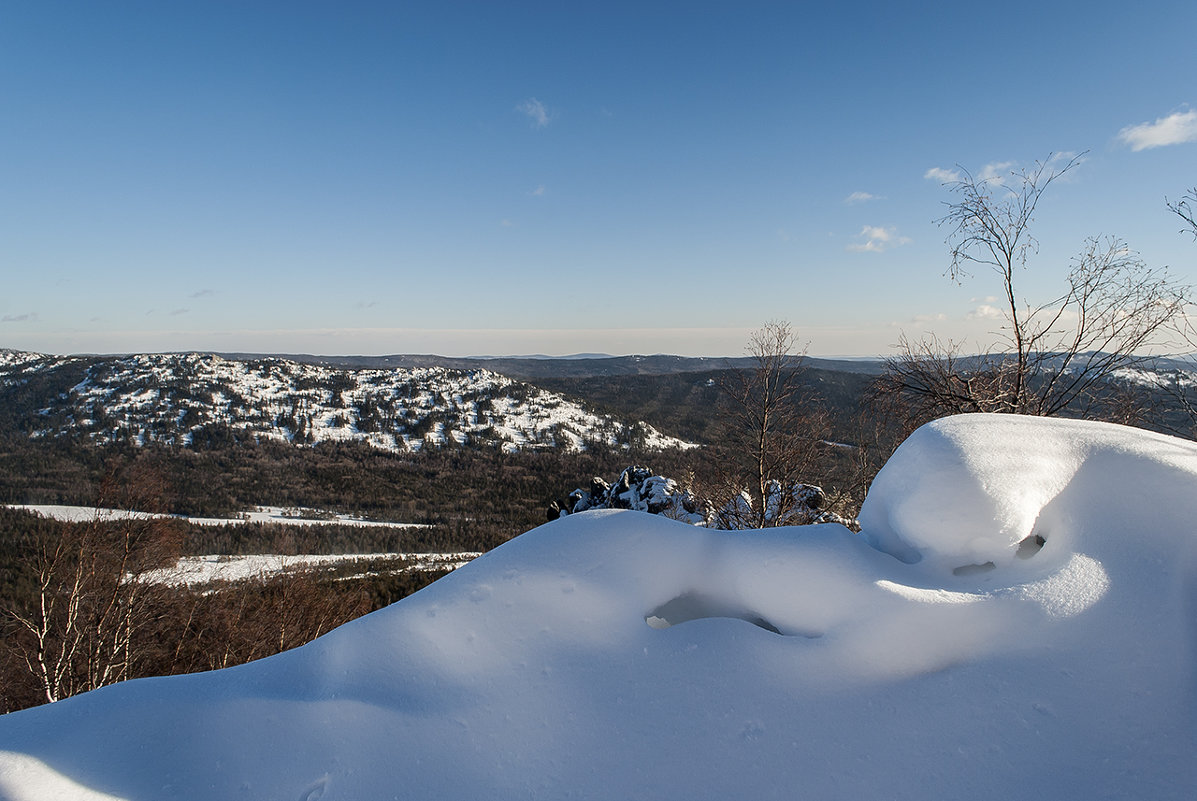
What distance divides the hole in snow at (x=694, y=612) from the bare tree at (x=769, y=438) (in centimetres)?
1240

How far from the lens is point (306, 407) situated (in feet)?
497

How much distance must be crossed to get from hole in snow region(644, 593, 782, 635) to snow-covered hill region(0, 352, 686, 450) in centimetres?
12195

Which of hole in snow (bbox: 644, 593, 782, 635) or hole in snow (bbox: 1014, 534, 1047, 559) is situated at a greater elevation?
hole in snow (bbox: 1014, 534, 1047, 559)

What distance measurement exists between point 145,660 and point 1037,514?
2394 cm

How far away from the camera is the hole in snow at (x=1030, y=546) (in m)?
3.15

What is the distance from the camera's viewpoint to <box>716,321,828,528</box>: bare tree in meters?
15.3

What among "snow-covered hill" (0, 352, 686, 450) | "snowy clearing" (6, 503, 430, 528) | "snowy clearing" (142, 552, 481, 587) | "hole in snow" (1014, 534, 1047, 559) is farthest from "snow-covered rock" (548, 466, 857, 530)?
"snow-covered hill" (0, 352, 686, 450)

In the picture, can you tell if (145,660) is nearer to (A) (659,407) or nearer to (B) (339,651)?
(B) (339,651)

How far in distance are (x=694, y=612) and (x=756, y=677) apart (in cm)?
67

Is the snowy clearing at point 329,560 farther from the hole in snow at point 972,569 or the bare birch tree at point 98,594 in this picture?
the hole in snow at point 972,569

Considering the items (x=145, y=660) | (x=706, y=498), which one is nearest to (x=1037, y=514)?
(x=706, y=498)

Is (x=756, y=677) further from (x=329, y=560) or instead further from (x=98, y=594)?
(x=329, y=560)

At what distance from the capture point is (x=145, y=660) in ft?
57.3

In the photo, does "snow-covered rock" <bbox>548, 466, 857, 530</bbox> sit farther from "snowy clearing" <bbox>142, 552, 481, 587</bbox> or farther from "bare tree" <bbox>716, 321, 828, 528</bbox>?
"snowy clearing" <bbox>142, 552, 481, 587</bbox>
